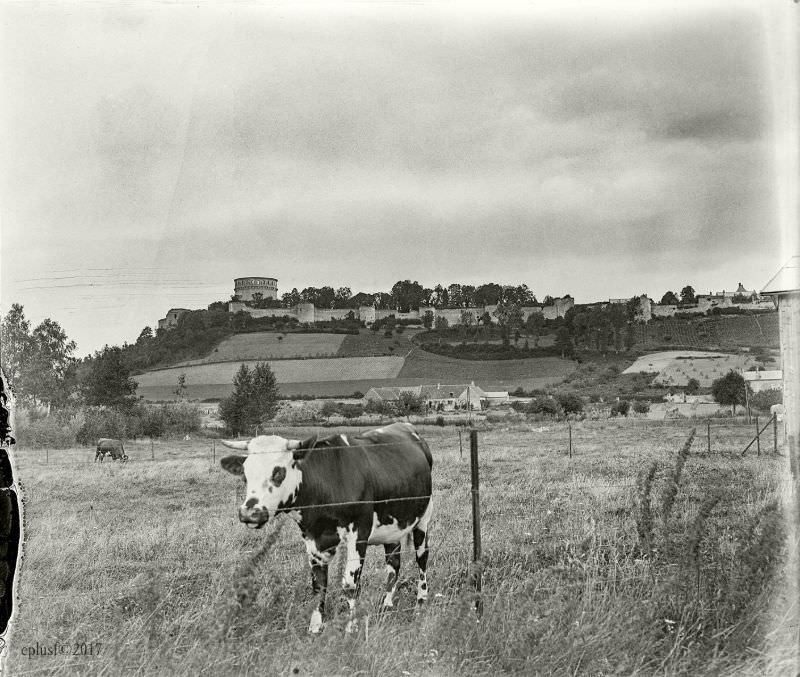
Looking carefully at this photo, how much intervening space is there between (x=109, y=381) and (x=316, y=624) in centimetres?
754

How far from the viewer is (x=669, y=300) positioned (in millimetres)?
18125

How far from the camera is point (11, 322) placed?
7.46 meters

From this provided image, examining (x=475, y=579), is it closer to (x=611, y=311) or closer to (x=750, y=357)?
(x=611, y=311)

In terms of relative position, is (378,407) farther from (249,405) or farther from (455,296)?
(455,296)

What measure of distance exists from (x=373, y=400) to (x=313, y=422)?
201cm

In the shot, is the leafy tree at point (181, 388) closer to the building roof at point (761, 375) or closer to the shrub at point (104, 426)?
the shrub at point (104, 426)

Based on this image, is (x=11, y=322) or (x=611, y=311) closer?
(x=11, y=322)

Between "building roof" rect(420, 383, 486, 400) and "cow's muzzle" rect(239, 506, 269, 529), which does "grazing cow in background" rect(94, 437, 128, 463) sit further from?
"cow's muzzle" rect(239, 506, 269, 529)

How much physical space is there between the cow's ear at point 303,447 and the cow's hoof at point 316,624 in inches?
44.8

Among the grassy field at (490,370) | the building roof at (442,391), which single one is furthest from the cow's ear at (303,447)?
the grassy field at (490,370)

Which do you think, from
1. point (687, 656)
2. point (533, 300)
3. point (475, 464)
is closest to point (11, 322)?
point (475, 464)

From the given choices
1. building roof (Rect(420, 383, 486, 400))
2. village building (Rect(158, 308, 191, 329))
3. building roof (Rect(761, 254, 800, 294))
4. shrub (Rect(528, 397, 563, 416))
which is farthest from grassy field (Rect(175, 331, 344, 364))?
building roof (Rect(761, 254, 800, 294))

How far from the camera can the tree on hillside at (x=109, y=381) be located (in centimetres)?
1046

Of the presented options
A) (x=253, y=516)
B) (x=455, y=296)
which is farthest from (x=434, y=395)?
(x=253, y=516)
